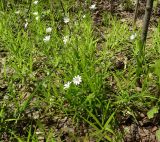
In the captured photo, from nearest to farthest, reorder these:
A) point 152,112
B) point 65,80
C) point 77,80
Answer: point 152,112 → point 77,80 → point 65,80

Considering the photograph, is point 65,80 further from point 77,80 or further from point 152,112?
point 152,112

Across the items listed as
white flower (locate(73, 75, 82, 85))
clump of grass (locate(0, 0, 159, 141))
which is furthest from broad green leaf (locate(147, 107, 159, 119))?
white flower (locate(73, 75, 82, 85))

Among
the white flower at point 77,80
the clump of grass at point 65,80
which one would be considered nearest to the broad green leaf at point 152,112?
the clump of grass at point 65,80

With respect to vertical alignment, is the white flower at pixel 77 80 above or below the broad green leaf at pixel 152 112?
above

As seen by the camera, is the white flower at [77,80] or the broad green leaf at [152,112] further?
the white flower at [77,80]

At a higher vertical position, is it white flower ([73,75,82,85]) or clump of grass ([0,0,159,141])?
white flower ([73,75,82,85])

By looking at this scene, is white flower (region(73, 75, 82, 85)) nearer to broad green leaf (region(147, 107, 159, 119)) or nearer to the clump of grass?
the clump of grass

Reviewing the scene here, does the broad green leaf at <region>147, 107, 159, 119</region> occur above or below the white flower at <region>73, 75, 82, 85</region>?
below

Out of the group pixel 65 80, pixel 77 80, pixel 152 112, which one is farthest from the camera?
pixel 65 80

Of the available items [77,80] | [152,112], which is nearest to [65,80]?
[77,80]

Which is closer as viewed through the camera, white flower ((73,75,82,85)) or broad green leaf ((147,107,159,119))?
broad green leaf ((147,107,159,119))

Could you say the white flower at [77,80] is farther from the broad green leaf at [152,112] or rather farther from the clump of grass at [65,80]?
the broad green leaf at [152,112]
